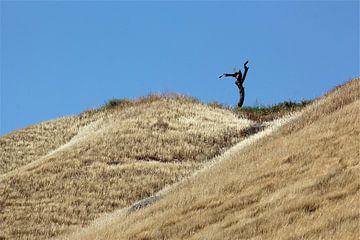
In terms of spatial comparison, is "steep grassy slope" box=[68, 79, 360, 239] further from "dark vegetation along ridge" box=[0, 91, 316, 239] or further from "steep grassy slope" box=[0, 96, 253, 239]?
"steep grassy slope" box=[0, 96, 253, 239]

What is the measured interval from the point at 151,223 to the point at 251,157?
5931 millimetres

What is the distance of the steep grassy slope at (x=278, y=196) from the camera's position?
1295 centimetres

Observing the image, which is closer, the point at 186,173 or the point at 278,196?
the point at 278,196

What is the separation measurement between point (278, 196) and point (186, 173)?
16443mm

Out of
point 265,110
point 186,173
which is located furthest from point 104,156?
point 265,110

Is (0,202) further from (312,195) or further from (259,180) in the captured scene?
(312,195)

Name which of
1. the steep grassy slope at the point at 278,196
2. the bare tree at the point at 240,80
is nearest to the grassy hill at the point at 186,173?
the steep grassy slope at the point at 278,196

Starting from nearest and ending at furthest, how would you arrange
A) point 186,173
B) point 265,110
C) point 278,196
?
point 278,196 < point 186,173 < point 265,110

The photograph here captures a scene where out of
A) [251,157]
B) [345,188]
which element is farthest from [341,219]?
[251,157]

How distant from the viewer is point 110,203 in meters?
27.8

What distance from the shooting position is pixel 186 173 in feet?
104

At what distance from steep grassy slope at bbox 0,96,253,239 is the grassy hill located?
7 centimetres

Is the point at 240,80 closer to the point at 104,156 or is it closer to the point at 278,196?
the point at 104,156

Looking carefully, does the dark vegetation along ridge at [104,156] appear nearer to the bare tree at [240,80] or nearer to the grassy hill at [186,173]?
the grassy hill at [186,173]
